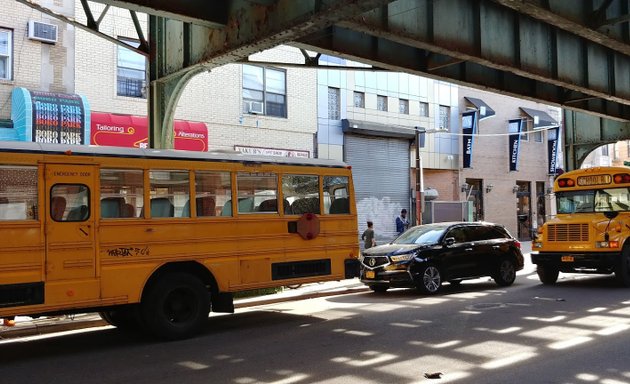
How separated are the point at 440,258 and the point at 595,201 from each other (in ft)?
15.6

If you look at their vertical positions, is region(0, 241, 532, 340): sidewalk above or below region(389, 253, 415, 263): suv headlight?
below

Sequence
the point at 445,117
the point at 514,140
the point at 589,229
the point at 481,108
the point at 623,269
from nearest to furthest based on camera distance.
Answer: the point at 623,269, the point at 589,229, the point at 445,117, the point at 481,108, the point at 514,140

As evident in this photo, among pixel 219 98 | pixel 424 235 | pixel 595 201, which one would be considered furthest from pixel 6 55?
pixel 595 201

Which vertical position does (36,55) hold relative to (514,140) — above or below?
above

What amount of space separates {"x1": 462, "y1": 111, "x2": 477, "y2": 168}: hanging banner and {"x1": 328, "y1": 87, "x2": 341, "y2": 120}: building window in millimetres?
8576

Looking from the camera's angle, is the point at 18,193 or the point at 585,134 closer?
the point at 18,193

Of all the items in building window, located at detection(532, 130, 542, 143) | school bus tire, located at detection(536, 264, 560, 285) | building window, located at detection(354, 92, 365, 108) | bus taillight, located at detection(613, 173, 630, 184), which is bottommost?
school bus tire, located at detection(536, 264, 560, 285)

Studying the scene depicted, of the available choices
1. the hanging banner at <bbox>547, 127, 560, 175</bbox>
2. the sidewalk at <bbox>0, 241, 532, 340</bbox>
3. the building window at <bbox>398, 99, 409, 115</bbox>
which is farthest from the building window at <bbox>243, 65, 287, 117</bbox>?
the hanging banner at <bbox>547, 127, 560, 175</bbox>

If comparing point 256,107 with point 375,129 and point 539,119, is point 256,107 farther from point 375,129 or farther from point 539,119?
point 539,119

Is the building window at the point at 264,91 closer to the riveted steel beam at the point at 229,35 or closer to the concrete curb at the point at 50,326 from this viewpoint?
the riveted steel beam at the point at 229,35

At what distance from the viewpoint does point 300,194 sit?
10672mm

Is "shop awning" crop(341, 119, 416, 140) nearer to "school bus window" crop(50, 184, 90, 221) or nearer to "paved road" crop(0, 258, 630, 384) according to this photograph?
"paved road" crop(0, 258, 630, 384)

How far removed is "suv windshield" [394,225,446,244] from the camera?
46.1 ft

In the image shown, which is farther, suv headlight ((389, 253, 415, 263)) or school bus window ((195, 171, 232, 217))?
suv headlight ((389, 253, 415, 263))
